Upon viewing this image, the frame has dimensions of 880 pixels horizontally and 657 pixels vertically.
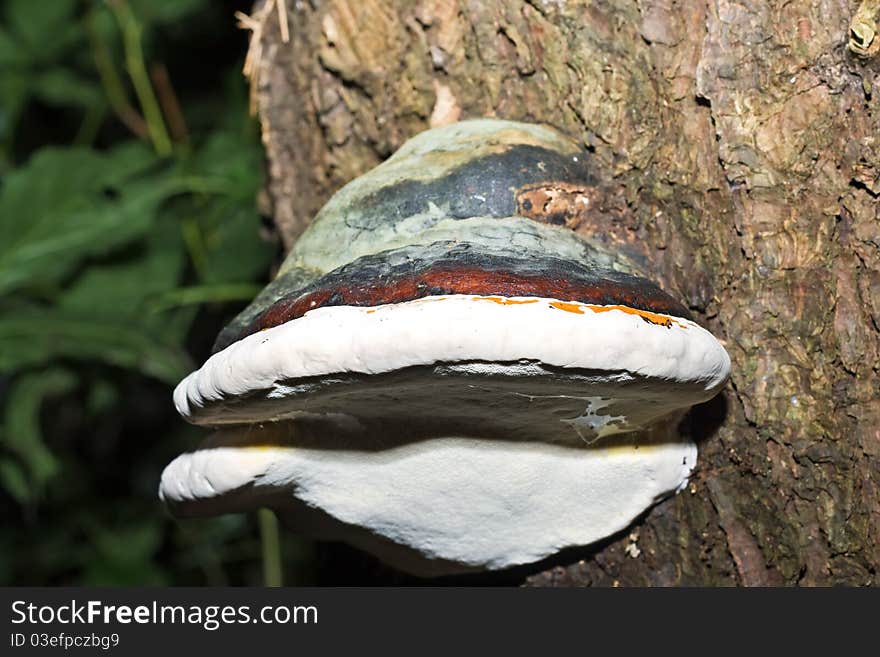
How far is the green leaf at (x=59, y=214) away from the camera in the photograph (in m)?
2.17

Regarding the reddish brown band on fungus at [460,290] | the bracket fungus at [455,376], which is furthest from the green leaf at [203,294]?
the reddish brown band on fungus at [460,290]

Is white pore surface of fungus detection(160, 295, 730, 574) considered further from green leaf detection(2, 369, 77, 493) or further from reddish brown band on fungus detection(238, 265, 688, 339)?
green leaf detection(2, 369, 77, 493)

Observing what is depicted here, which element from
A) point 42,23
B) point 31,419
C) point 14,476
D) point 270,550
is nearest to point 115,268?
point 31,419

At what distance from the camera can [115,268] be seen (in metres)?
2.55

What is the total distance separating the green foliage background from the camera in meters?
2.29

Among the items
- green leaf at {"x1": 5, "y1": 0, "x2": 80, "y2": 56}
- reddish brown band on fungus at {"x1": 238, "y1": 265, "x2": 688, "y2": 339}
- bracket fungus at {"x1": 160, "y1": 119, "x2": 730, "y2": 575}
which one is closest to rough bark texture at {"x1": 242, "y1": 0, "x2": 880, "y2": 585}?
bracket fungus at {"x1": 160, "y1": 119, "x2": 730, "y2": 575}

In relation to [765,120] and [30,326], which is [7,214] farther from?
[765,120]

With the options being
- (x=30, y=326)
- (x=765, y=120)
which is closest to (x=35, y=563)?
(x=30, y=326)

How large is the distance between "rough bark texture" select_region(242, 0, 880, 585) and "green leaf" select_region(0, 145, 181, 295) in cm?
122

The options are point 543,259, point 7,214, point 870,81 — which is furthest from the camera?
point 7,214

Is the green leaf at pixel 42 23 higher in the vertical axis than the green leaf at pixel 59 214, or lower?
higher

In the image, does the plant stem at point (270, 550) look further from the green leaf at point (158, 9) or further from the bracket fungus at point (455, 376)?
the green leaf at point (158, 9)

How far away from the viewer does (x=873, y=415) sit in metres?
1.27

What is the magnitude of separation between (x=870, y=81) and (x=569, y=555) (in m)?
0.89
